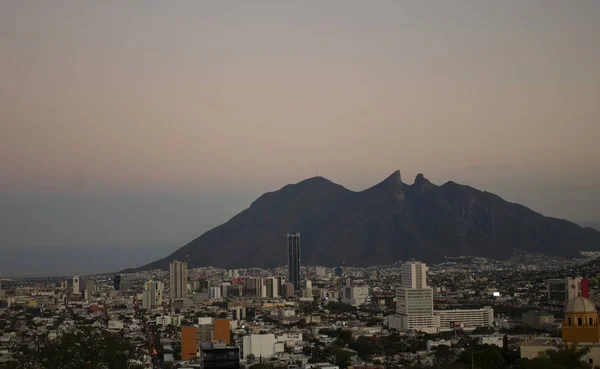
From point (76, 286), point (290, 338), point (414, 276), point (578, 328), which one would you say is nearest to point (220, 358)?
point (578, 328)

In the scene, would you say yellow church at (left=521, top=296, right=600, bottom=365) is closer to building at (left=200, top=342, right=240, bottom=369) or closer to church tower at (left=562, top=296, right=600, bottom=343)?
church tower at (left=562, top=296, right=600, bottom=343)

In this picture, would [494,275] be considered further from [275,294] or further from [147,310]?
[147,310]

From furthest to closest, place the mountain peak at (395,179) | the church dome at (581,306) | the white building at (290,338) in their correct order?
1. the mountain peak at (395,179)
2. the white building at (290,338)
3. the church dome at (581,306)

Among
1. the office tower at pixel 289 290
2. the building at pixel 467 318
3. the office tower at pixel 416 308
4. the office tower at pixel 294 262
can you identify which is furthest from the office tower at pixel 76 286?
the building at pixel 467 318

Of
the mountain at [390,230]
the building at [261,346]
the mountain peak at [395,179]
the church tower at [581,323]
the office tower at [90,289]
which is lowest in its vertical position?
the building at [261,346]

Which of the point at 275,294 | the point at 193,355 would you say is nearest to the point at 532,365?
the point at 193,355

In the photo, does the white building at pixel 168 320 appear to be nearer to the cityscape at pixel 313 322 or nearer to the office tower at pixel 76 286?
the cityscape at pixel 313 322

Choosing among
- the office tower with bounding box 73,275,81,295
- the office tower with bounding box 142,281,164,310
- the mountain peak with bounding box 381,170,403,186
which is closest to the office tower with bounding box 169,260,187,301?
the office tower with bounding box 142,281,164,310
